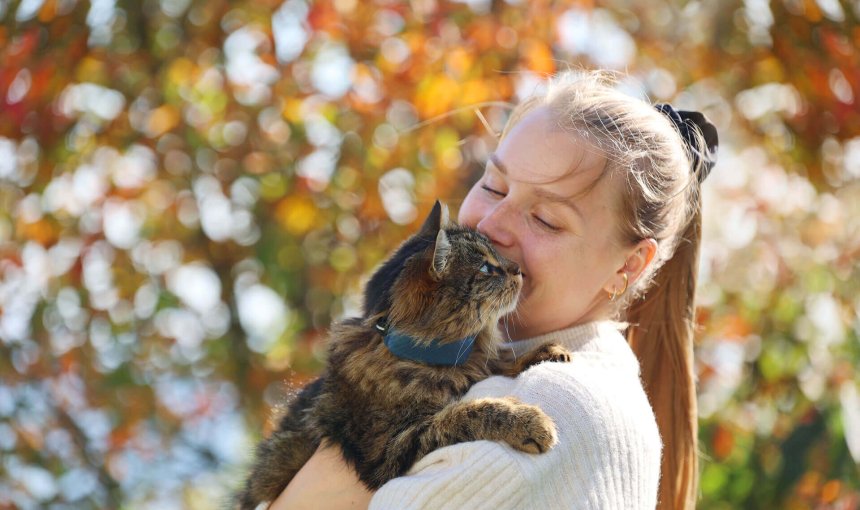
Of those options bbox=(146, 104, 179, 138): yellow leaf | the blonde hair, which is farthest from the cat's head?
bbox=(146, 104, 179, 138): yellow leaf

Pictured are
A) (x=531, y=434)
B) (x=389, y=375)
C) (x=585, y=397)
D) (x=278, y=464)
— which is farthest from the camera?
(x=278, y=464)

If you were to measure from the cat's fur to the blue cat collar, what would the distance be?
0.07 ft

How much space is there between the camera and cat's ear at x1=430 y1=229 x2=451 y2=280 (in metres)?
2.93

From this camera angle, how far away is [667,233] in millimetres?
3264

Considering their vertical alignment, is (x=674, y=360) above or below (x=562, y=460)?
below

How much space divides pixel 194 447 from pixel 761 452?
13.6ft

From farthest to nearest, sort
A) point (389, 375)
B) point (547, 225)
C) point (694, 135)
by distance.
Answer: point (694, 135), point (547, 225), point (389, 375)

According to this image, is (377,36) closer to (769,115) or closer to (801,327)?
(769,115)

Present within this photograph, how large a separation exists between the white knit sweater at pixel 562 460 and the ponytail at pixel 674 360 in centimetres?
69

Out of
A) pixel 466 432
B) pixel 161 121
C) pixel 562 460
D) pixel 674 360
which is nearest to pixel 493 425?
pixel 466 432

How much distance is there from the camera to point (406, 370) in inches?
114

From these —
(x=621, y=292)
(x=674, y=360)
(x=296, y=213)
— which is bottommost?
(x=296, y=213)

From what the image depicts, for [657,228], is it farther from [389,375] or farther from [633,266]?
[389,375]

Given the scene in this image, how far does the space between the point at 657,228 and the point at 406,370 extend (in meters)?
0.97
